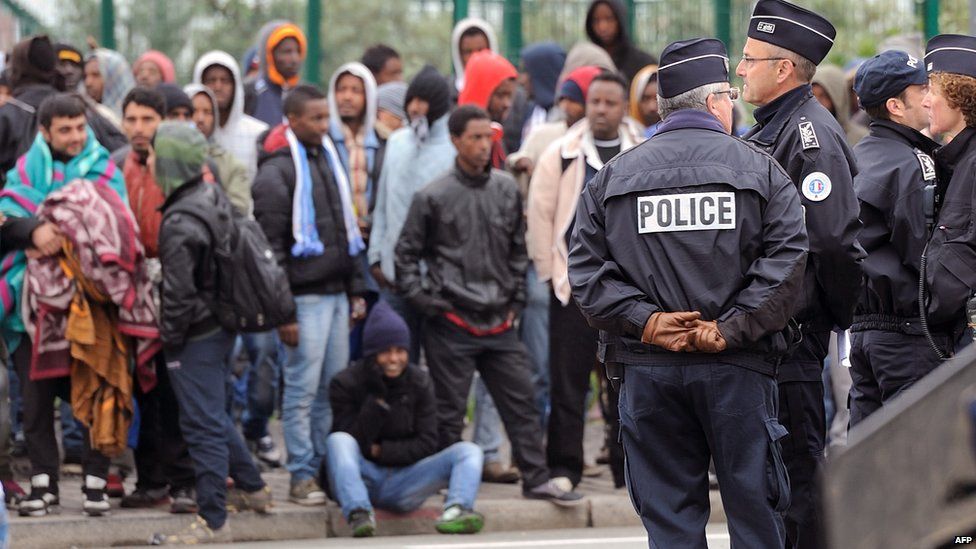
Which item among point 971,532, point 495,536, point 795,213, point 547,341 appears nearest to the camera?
point 971,532

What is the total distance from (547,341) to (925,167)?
3996 millimetres

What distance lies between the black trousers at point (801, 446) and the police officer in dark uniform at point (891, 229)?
51 cm

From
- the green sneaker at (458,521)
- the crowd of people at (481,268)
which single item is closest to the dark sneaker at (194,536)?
the crowd of people at (481,268)

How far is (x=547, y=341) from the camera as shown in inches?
396

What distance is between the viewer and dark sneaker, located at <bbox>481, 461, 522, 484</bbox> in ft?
32.0

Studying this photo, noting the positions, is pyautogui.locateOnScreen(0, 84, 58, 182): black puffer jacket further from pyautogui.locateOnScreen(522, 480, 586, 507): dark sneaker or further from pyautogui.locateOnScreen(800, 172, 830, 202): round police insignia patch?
pyautogui.locateOnScreen(800, 172, 830, 202): round police insignia patch

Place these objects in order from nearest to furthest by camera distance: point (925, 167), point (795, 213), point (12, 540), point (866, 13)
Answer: point (795, 213) → point (925, 167) → point (12, 540) → point (866, 13)

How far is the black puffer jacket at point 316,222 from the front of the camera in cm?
918

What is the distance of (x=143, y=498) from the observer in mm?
8727

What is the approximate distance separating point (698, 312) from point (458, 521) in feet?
11.5

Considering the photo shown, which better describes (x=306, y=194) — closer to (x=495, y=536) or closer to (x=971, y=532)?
(x=495, y=536)

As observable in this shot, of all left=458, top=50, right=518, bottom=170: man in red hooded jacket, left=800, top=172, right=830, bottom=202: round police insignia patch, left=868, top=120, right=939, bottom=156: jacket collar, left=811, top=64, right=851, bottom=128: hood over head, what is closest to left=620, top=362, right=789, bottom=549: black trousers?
left=800, top=172, right=830, bottom=202: round police insignia patch

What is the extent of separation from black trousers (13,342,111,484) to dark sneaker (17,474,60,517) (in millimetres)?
29

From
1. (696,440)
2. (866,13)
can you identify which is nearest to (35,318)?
(696,440)
